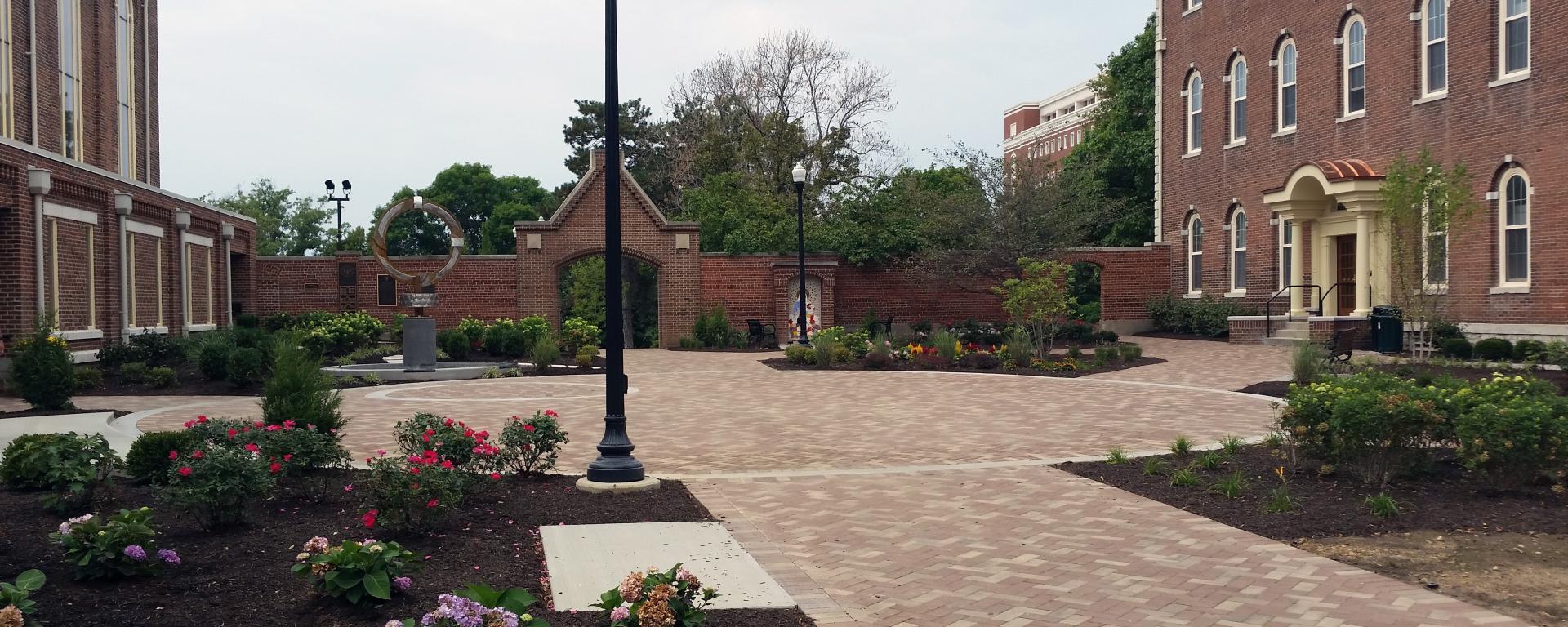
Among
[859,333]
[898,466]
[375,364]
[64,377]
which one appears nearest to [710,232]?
[859,333]

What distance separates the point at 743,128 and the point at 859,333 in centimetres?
2484

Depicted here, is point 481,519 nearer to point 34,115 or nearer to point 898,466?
point 898,466

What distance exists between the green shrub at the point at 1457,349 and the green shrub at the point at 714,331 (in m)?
17.8

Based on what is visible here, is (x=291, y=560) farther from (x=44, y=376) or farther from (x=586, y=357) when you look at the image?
(x=586, y=357)

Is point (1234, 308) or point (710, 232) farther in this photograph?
point (710, 232)

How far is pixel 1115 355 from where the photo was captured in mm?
23688

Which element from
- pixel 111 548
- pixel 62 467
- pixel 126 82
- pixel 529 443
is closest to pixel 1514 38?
pixel 529 443

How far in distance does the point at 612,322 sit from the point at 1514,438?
22.2ft

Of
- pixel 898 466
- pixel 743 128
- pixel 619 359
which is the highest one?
pixel 743 128

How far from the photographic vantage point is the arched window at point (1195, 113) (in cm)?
3441

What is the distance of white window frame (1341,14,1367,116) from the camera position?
27234 mm

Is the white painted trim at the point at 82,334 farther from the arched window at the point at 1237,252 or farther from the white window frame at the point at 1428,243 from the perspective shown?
the arched window at the point at 1237,252

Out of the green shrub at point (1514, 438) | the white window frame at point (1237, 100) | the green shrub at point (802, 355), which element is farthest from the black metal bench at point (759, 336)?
the green shrub at point (1514, 438)

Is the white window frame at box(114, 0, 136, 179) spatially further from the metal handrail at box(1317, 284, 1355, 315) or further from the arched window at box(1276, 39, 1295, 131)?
the metal handrail at box(1317, 284, 1355, 315)
